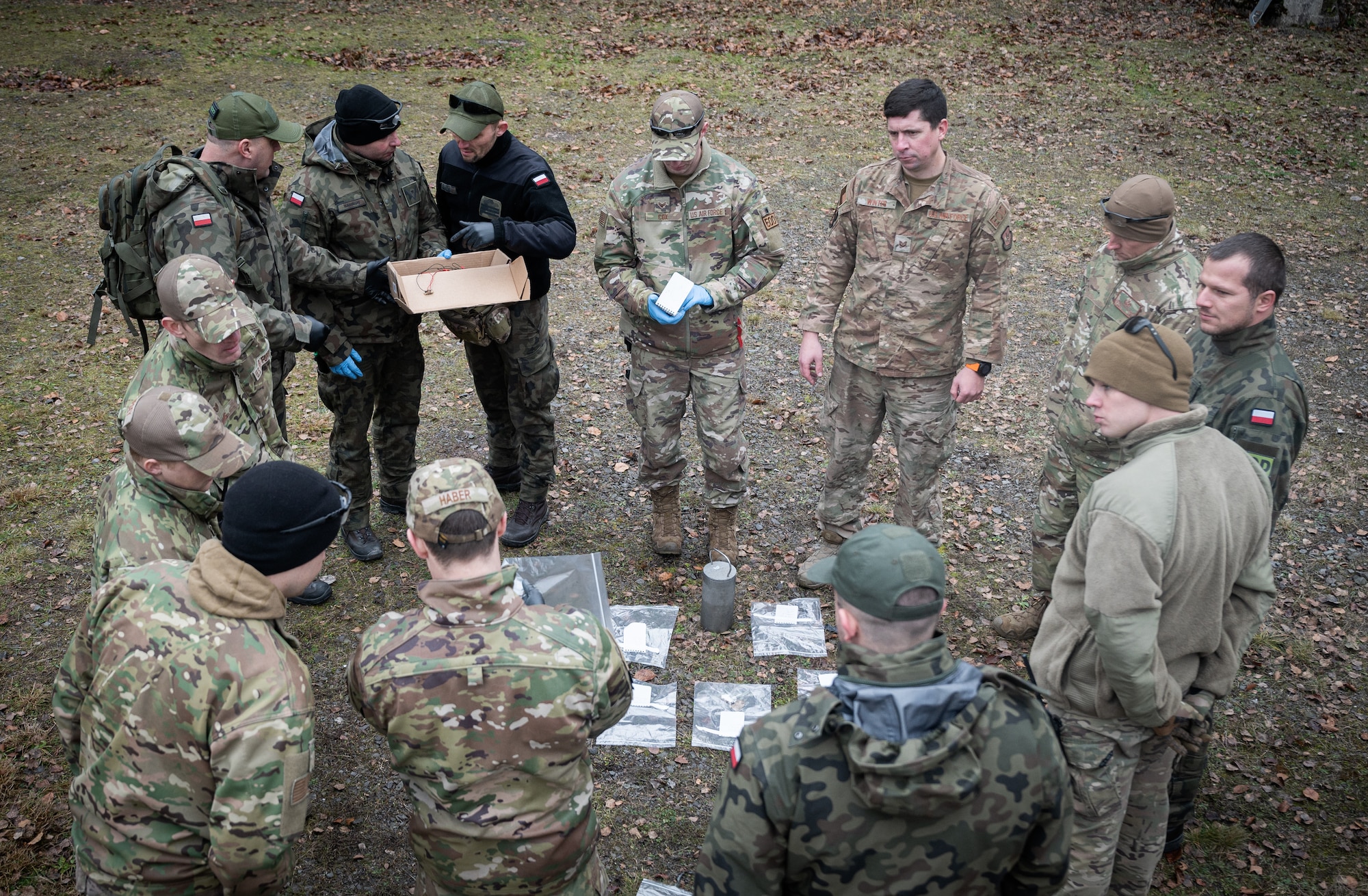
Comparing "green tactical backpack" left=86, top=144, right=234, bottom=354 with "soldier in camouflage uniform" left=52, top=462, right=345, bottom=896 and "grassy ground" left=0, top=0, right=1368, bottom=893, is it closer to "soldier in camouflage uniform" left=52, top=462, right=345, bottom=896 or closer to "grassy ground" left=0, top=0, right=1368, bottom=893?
"grassy ground" left=0, top=0, right=1368, bottom=893

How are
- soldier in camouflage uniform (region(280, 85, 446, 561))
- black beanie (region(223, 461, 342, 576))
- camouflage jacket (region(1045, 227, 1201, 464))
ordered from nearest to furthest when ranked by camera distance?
1. black beanie (region(223, 461, 342, 576))
2. camouflage jacket (region(1045, 227, 1201, 464))
3. soldier in camouflage uniform (region(280, 85, 446, 561))

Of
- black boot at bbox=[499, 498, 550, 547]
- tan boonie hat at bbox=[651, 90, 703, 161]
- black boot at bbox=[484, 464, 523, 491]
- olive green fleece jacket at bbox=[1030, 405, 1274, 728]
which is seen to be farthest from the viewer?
black boot at bbox=[484, 464, 523, 491]

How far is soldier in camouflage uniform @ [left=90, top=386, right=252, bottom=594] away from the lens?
3129mm

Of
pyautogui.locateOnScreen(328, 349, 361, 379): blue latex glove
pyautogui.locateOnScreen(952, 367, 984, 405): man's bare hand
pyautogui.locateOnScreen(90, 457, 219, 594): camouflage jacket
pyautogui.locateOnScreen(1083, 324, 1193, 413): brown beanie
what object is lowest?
pyautogui.locateOnScreen(328, 349, 361, 379): blue latex glove

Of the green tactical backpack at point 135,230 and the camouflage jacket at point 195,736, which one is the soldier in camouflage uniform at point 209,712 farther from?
the green tactical backpack at point 135,230

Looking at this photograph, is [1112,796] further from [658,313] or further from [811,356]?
[658,313]

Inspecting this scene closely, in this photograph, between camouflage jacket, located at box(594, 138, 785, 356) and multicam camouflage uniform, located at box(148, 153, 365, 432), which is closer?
multicam camouflage uniform, located at box(148, 153, 365, 432)

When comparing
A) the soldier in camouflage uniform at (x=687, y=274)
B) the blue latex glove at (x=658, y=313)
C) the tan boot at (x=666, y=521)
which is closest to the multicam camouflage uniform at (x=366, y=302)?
the soldier in camouflage uniform at (x=687, y=274)

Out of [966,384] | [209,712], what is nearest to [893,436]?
[966,384]

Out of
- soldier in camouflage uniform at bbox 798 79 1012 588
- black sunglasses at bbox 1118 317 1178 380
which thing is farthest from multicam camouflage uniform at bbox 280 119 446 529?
black sunglasses at bbox 1118 317 1178 380

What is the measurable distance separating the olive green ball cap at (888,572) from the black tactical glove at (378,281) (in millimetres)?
3746

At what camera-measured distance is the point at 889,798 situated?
202 centimetres

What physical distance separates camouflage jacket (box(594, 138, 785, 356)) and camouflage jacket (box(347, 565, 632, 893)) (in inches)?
105

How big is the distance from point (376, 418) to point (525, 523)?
114cm
